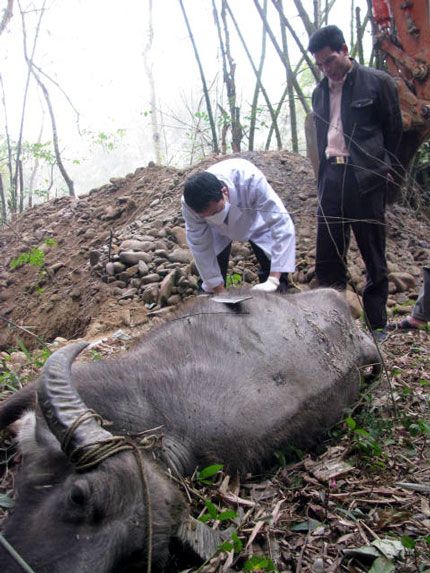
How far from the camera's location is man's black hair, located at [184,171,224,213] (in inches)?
132

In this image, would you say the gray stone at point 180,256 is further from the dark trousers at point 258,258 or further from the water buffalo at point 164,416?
the water buffalo at point 164,416

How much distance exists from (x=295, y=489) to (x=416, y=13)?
4.44 m

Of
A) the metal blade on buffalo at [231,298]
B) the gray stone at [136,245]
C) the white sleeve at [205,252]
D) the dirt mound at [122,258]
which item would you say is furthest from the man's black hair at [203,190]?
the gray stone at [136,245]

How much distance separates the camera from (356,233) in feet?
12.3

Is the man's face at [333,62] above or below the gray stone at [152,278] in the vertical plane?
above

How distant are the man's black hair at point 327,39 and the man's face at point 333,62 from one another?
0.09 ft

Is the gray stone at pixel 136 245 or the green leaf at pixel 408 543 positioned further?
the gray stone at pixel 136 245

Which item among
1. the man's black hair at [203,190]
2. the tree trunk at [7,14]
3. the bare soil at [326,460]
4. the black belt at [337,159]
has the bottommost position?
the bare soil at [326,460]

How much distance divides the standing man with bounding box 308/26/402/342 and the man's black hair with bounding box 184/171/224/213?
752 millimetres

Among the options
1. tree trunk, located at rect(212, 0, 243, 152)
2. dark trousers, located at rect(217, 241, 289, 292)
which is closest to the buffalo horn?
dark trousers, located at rect(217, 241, 289, 292)

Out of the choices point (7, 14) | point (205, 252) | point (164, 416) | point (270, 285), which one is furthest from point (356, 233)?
point (7, 14)

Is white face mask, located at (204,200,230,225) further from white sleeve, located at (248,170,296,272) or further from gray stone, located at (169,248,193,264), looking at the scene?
gray stone, located at (169,248,193,264)

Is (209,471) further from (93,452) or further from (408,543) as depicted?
(408,543)

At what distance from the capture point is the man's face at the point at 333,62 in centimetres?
352
